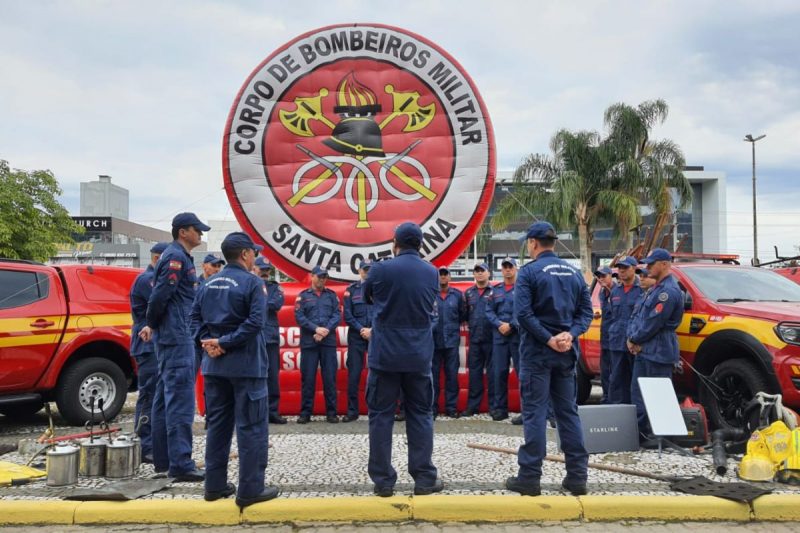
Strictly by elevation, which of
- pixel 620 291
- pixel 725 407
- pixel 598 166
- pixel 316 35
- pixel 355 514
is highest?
pixel 598 166

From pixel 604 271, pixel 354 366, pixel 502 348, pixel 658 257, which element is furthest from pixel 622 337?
pixel 354 366

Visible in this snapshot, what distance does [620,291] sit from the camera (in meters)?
7.15

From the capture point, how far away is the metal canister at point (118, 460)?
503 cm

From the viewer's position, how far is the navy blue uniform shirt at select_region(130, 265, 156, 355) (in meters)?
5.59

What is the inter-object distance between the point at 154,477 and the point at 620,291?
5087mm

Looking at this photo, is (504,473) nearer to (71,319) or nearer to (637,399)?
(637,399)

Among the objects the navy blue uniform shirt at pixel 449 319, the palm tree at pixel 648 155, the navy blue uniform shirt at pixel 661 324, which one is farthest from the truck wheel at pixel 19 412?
the palm tree at pixel 648 155

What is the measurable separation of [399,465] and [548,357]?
165 cm

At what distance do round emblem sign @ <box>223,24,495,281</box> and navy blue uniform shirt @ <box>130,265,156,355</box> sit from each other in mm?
2453

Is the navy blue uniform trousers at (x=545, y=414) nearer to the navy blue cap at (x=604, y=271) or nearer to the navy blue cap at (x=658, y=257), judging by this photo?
the navy blue cap at (x=658, y=257)

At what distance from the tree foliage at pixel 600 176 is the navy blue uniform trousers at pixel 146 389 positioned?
2052 cm

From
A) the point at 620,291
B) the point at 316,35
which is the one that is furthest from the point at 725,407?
the point at 316,35

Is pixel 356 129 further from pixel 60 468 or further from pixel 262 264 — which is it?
pixel 60 468

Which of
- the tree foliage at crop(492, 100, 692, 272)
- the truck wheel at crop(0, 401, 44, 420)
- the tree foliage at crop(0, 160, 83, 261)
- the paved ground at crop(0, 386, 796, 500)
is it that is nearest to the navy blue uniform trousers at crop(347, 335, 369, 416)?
the paved ground at crop(0, 386, 796, 500)
